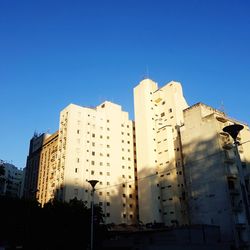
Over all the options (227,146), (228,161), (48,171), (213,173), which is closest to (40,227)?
(213,173)

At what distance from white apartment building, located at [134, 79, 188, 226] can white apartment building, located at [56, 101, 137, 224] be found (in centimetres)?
674

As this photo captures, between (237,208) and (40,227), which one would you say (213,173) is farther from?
(40,227)

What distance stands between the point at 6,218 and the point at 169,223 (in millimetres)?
47583

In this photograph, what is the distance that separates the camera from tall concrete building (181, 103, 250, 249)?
200 feet

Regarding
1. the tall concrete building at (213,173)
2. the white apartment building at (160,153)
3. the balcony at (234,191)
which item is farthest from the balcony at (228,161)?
the white apartment building at (160,153)

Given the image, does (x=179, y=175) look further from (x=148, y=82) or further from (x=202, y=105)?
(x=148, y=82)

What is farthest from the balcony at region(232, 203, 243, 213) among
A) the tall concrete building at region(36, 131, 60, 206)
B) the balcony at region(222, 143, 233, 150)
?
the tall concrete building at region(36, 131, 60, 206)

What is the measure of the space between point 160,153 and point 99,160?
16995mm

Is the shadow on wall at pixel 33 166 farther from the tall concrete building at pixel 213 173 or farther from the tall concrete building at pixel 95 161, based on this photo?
the tall concrete building at pixel 213 173

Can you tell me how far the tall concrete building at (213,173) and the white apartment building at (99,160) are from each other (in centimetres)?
2290

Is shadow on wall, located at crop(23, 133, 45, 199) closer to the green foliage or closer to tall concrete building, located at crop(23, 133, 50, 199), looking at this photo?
tall concrete building, located at crop(23, 133, 50, 199)

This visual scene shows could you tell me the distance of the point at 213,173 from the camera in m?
65.4

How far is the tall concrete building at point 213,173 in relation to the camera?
60844 mm

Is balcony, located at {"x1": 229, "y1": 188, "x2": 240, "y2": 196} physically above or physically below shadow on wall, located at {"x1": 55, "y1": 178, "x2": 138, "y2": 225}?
below
